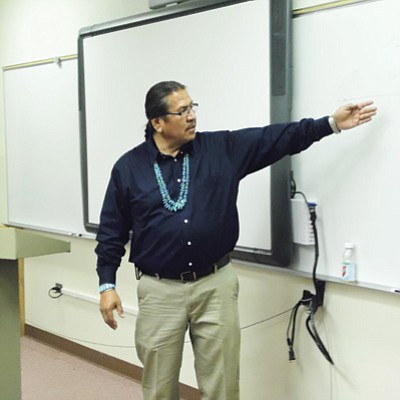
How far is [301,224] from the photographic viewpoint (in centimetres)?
215

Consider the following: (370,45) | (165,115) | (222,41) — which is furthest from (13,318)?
(370,45)

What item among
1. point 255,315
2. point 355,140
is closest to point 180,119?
point 355,140

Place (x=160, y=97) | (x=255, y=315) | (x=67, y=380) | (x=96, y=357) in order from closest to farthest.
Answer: (x=160, y=97)
(x=255, y=315)
(x=67, y=380)
(x=96, y=357)

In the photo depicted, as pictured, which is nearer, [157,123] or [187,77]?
[157,123]

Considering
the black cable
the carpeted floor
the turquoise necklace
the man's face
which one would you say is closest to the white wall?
the black cable

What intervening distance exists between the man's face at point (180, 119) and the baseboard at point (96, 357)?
1416mm

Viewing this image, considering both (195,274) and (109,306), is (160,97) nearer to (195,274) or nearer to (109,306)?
(195,274)

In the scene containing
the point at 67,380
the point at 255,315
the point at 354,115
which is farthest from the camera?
the point at 67,380

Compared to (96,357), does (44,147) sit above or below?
above

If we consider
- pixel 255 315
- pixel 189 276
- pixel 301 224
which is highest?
pixel 301 224

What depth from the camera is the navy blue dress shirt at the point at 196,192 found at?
190 cm

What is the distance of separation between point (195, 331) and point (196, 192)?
507 millimetres

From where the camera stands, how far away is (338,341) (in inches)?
83.4

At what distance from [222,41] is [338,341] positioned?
51.9 inches
